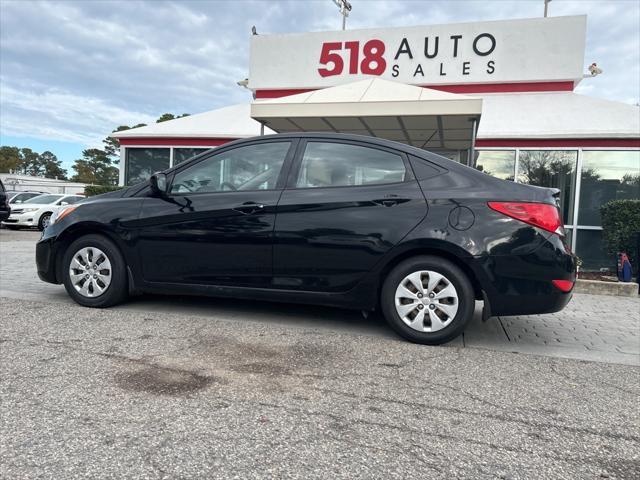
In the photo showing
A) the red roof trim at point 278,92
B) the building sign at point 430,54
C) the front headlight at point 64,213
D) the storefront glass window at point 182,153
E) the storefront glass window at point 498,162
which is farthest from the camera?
the red roof trim at point 278,92

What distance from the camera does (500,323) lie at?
4906 millimetres

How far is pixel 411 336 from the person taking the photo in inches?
154

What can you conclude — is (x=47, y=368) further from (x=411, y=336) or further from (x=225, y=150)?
(x=411, y=336)

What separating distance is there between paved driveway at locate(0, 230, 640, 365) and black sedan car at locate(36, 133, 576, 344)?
39 centimetres

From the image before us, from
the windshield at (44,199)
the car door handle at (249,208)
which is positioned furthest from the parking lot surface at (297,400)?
the windshield at (44,199)

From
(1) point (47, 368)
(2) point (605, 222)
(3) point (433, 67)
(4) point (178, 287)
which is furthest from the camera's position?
(3) point (433, 67)

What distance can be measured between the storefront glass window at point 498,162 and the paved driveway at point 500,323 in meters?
5.41

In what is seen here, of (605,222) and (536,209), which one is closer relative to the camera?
(536,209)

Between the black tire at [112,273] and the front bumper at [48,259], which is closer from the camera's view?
the black tire at [112,273]

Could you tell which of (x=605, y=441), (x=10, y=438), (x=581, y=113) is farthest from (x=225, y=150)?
(x=581, y=113)

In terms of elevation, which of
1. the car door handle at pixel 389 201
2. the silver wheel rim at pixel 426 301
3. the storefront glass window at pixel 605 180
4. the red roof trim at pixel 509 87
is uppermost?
the red roof trim at pixel 509 87

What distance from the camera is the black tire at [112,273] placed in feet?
15.0

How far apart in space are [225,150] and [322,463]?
3074mm

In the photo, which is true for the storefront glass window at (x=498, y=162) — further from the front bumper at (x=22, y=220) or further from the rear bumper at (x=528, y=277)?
the front bumper at (x=22, y=220)
